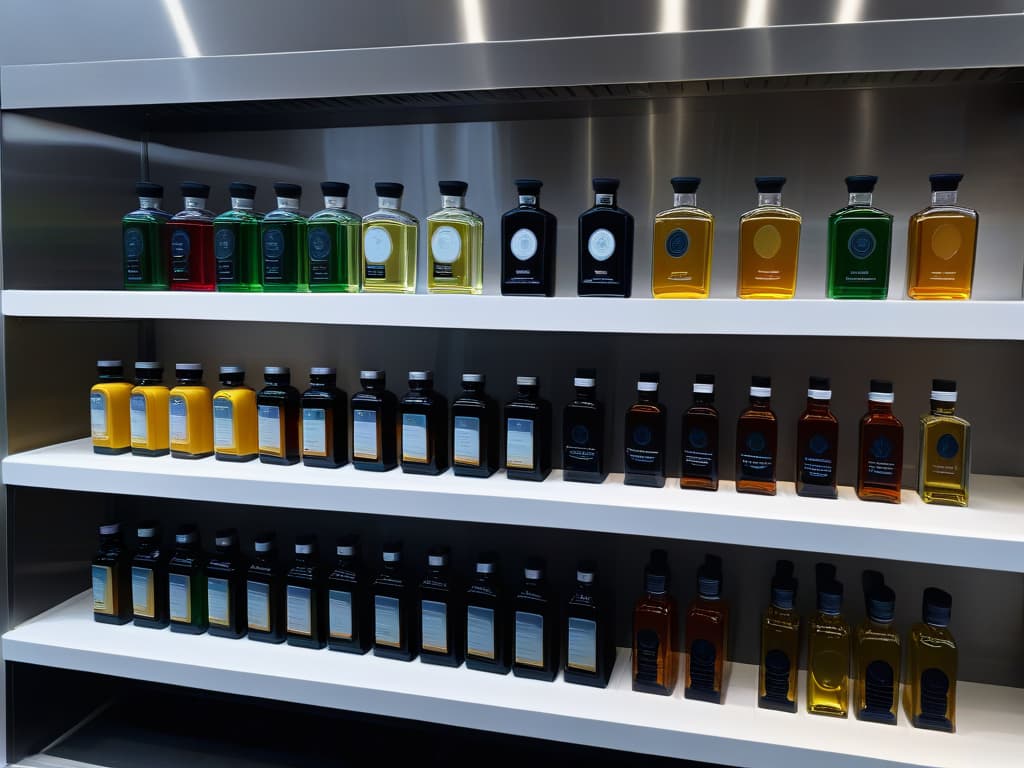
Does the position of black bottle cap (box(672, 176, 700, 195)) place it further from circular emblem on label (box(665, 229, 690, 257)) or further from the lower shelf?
the lower shelf

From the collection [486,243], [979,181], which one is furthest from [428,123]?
[979,181]

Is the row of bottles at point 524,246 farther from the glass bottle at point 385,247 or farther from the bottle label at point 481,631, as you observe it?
the bottle label at point 481,631

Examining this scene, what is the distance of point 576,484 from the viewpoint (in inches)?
53.7

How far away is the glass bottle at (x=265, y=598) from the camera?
59.7 inches

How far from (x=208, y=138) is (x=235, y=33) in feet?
0.78

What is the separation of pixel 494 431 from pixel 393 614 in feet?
1.29

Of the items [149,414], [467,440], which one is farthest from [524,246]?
[149,414]

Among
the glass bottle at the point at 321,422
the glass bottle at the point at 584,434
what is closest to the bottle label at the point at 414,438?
the glass bottle at the point at 321,422

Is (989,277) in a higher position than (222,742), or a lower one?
higher

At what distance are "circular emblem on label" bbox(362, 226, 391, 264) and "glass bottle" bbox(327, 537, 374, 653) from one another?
1.78ft

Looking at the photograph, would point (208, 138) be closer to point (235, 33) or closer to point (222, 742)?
point (235, 33)

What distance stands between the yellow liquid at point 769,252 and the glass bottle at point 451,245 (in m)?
0.46

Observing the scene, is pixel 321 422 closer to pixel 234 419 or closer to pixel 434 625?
pixel 234 419

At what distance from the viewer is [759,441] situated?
51.1 inches
